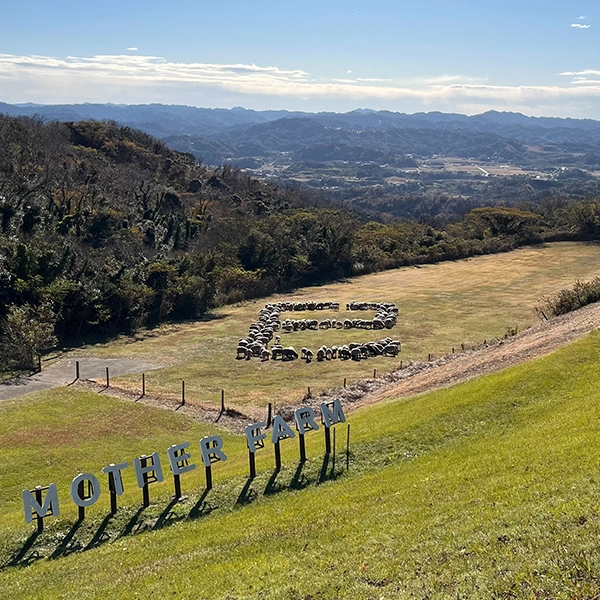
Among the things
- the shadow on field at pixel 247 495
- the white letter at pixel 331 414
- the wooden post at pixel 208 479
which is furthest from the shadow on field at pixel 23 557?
the white letter at pixel 331 414

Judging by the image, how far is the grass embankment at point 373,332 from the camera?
1592 inches

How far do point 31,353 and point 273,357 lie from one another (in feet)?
55.2

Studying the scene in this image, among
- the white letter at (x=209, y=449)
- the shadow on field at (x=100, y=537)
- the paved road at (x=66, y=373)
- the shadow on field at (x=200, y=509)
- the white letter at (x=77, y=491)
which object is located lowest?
the paved road at (x=66, y=373)

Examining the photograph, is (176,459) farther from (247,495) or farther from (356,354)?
(356,354)

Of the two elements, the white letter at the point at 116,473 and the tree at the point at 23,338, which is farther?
the tree at the point at 23,338

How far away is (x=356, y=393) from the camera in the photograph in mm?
35531

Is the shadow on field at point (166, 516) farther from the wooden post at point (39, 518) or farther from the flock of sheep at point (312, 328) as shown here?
the flock of sheep at point (312, 328)

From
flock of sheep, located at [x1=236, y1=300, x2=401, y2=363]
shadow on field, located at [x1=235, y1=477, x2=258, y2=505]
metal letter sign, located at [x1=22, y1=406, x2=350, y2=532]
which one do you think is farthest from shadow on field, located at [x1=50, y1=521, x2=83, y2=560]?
flock of sheep, located at [x1=236, y1=300, x2=401, y2=363]

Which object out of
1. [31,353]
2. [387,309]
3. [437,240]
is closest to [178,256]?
[387,309]

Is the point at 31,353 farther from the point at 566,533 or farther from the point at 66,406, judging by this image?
the point at 566,533

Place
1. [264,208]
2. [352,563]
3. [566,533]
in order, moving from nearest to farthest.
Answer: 1. [566,533]
2. [352,563]
3. [264,208]

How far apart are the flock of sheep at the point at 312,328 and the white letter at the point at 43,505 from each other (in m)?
27.5

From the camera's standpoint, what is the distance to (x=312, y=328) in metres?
55.7

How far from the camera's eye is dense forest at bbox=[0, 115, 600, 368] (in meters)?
52.0
